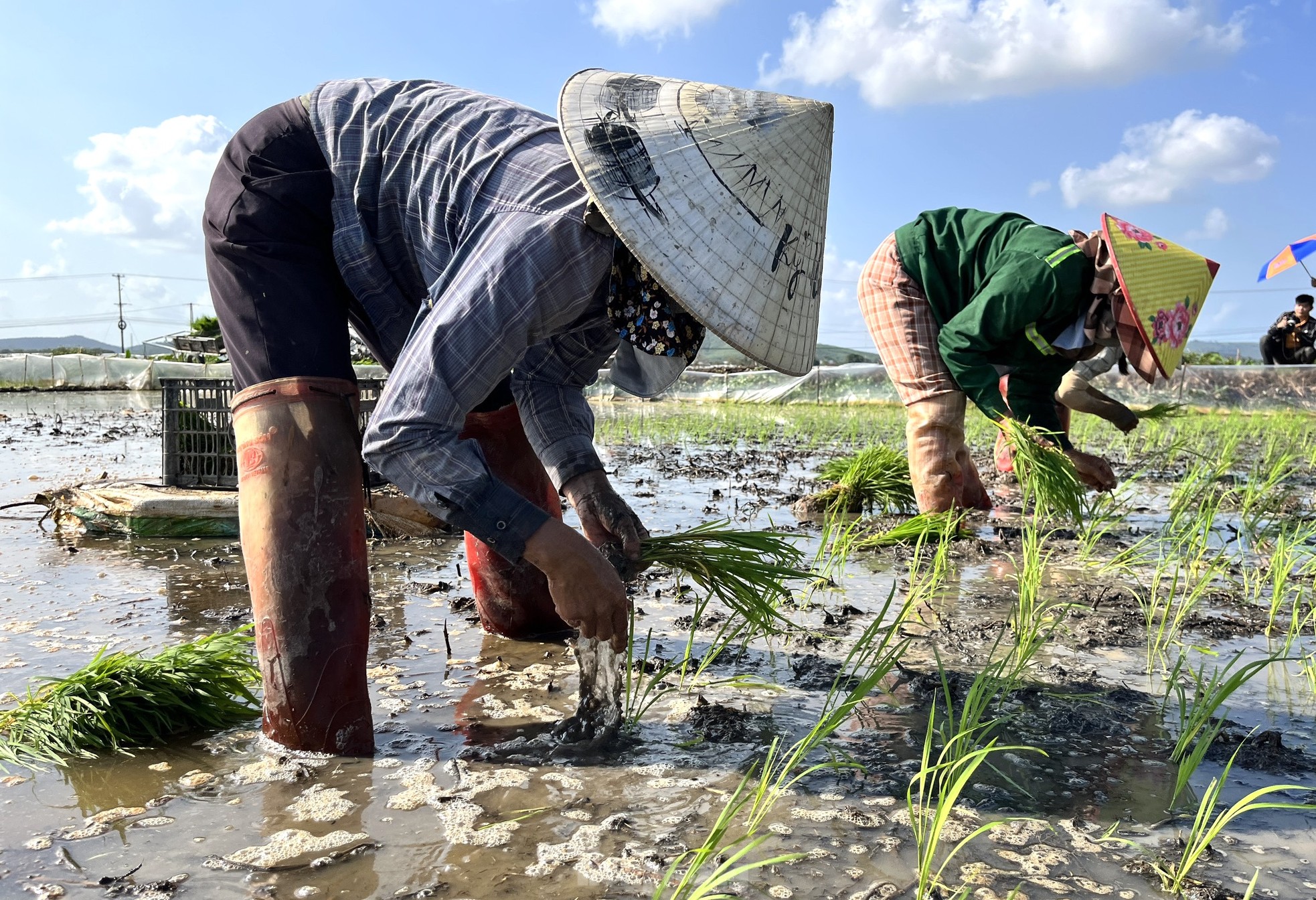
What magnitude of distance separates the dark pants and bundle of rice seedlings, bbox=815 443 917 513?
10.7ft

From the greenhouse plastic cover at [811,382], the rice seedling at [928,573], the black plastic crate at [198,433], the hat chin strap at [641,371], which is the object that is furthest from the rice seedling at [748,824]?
the greenhouse plastic cover at [811,382]

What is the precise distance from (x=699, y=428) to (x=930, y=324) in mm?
5878

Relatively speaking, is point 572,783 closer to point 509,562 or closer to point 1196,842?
point 509,562

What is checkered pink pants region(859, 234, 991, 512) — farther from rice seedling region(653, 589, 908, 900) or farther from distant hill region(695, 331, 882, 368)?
distant hill region(695, 331, 882, 368)

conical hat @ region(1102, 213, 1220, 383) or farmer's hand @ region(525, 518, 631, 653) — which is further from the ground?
conical hat @ region(1102, 213, 1220, 383)

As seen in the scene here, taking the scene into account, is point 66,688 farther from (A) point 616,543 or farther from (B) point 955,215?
(B) point 955,215

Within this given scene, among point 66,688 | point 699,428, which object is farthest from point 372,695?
point 699,428

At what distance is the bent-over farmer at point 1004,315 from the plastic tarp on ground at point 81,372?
16510 millimetres

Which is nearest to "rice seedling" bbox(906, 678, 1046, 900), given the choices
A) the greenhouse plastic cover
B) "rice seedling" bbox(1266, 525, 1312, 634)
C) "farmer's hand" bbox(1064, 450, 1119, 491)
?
"rice seedling" bbox(1266, 525, 1312, 634)

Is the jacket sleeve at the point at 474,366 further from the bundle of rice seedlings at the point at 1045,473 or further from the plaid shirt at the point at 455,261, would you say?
the bundle of rice seedlings at the point at 1045,473

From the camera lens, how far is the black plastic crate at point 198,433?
4215 millimetres

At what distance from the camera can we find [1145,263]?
2.97 m

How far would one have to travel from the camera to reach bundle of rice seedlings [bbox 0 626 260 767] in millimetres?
1837

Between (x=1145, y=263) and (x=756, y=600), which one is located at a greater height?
(x=1145, y=263)
